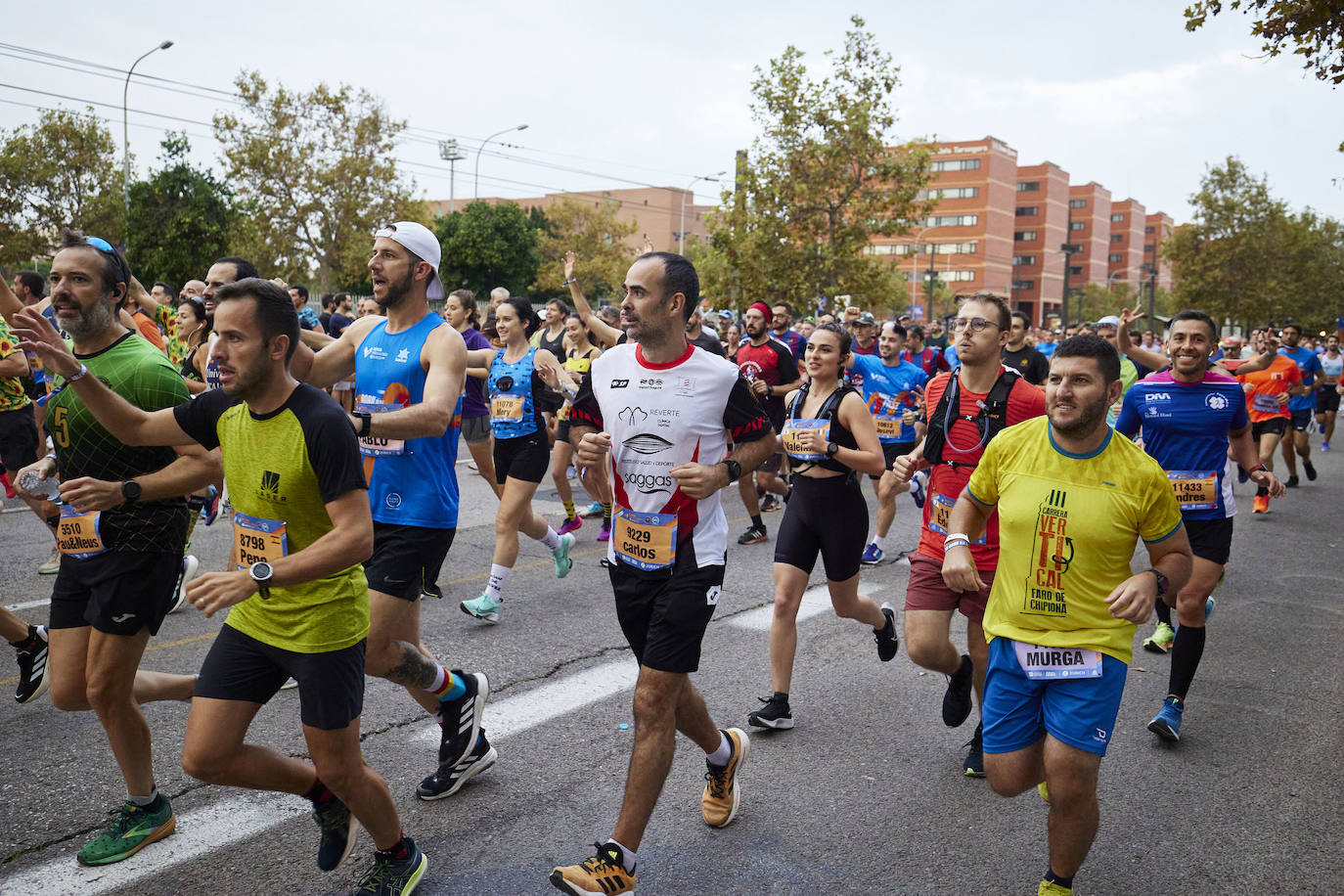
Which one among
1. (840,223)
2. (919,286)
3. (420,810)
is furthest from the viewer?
(919,286)

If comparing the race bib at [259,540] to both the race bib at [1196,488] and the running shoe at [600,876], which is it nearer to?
the running shoe at [600,876]

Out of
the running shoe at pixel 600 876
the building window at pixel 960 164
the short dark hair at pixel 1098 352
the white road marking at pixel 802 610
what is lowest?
the white road marking at pixel 802 610

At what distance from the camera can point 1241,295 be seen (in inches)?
1802

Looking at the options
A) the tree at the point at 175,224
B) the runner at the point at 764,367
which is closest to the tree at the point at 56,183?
the tree at the point at 175,224

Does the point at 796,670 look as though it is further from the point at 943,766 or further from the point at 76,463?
the point at 76,463

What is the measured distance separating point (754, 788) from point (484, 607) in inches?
109

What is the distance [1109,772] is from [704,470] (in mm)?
2631

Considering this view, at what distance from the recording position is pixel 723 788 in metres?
4.00

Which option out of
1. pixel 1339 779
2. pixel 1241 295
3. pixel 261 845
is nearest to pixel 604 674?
pixel 261 845

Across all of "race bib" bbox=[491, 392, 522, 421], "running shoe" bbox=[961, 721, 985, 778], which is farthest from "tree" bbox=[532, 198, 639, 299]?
"running shoe" bbox=[961, 721, 985, 778]

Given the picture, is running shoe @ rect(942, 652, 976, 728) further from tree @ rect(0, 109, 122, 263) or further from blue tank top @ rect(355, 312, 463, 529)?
tree @ rect(0, 109, 122, 263)

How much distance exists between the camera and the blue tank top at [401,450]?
13.9 feet

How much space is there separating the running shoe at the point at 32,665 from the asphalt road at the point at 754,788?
0.74 ft

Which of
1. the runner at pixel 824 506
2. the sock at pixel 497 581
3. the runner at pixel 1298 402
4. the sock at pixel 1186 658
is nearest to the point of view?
the runner at pixel 824 506
